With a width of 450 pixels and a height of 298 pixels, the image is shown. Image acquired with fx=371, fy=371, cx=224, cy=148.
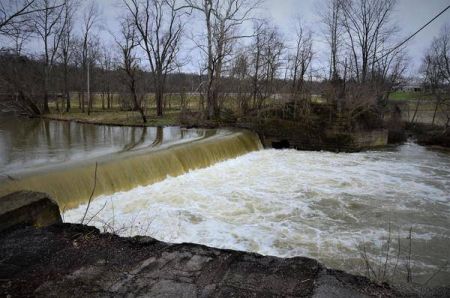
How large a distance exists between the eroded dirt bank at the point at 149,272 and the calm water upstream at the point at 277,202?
4.52 ft

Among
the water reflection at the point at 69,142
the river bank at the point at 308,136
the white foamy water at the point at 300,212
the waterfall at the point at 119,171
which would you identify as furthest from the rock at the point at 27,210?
the river bank at the point at 308,136

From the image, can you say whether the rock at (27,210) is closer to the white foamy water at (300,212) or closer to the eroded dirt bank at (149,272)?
Result: the eroded dirt bank at (149,272)

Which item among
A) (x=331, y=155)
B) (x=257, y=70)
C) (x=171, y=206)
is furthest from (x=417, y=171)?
(x=257, y=70)

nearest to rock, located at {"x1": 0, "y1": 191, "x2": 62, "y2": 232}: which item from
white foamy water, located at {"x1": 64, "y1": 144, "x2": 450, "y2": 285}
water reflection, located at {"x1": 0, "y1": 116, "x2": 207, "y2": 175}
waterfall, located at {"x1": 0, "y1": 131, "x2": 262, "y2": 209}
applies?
white foamy water, located at {"x1": 64, "y1": 144, "x2": 450, "y2": 285}

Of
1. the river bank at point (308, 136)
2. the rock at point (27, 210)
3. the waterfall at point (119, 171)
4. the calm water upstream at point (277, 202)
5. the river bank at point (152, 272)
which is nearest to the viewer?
the river bank at point (152, 272)

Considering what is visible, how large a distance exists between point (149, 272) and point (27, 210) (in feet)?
8.24

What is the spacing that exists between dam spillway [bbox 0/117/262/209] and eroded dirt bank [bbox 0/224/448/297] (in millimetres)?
3773

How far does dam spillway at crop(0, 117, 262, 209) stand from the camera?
8.33m

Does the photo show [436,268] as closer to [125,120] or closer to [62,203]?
[62,203]

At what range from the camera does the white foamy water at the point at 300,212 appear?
22.9 ft

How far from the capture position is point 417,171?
46.3 ft

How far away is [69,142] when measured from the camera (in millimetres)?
15320

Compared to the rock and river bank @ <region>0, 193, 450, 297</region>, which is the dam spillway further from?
river bank @ <region>0, 193, 450, 297</region>

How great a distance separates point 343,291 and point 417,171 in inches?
481
